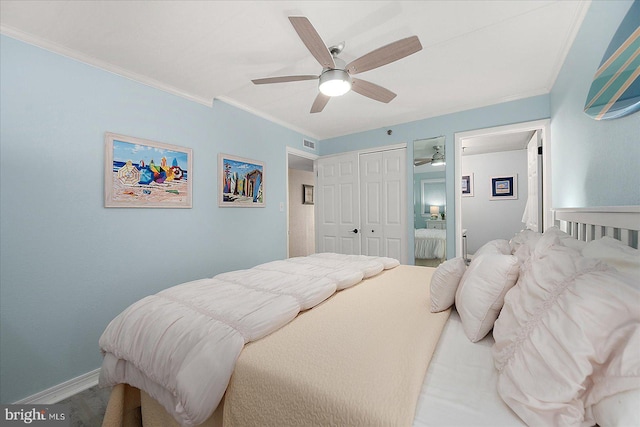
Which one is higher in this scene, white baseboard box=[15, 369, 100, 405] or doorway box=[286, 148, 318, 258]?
doorway box=[286, 148, 318, 258]

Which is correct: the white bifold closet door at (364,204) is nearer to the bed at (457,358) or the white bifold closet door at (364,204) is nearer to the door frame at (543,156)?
the door frame at (543,156)

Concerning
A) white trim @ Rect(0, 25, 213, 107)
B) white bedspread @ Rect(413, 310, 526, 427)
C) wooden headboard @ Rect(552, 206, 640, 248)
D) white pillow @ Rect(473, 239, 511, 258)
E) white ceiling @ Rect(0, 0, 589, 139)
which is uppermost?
white ceiling @ Rect(0, 0, 589, 139)

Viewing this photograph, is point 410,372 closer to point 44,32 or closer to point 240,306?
point 240,306

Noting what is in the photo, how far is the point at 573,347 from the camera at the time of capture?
64 cm

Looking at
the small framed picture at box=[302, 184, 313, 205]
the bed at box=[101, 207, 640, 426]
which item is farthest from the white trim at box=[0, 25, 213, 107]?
the small framed picture at box=[302, 184, 313, 205]

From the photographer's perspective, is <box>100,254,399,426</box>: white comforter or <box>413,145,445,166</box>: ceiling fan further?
<box>413,145,445,166</box>: ceiling fan

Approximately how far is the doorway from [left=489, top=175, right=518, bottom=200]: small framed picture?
3758 mm

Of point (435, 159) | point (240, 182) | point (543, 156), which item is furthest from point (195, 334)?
point (543, 156)

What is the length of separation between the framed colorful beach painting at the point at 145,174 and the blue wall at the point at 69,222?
0.07 m

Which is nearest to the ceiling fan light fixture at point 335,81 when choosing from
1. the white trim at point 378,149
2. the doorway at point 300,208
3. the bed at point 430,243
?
the white trim at point 378,149

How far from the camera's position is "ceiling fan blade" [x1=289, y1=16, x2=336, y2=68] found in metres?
1.39

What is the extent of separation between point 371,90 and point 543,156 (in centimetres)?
225

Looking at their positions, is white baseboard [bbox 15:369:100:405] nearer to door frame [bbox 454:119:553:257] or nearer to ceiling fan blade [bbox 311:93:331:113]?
ceiling fan blade [bbox 311:93:331:113]

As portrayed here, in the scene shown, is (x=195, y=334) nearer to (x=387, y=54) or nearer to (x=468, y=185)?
(x=387, y=54)
